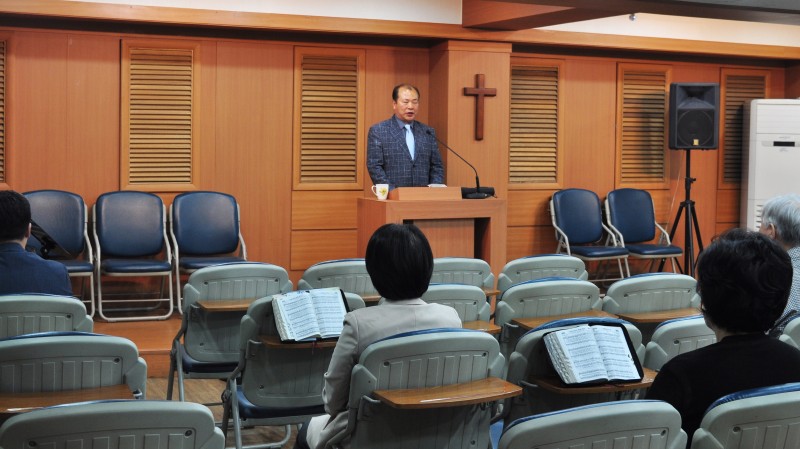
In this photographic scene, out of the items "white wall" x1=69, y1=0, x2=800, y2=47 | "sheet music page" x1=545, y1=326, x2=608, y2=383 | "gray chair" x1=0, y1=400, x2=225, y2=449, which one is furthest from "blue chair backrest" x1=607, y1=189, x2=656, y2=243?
"gray chair" x1=0, y1=400, x2=225, y2=449

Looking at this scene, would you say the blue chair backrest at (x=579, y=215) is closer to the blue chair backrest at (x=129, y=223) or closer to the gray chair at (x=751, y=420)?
the blue chair backrest at (x=129, y=223)

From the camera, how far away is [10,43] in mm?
7410

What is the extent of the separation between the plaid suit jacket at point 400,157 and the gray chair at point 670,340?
14.1 ft

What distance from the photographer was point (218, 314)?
4.44 metres

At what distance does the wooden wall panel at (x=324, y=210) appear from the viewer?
838 centimetres

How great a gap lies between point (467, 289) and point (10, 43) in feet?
16.3

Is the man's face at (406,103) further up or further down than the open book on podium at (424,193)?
further up

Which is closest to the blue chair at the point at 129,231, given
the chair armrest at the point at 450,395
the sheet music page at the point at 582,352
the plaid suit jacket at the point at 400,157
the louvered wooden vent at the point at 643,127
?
the plaid suit jacket at the point at 400,157

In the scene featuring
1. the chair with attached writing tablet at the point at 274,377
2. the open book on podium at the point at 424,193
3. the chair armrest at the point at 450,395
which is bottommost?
the chair with attached writing tablet at the point at 274,377

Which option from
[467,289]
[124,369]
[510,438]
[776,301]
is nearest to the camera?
[510,438]

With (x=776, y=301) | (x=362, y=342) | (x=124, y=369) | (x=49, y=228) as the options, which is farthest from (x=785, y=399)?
(x=49, y=228)

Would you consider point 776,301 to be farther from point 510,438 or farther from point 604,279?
point 604,279

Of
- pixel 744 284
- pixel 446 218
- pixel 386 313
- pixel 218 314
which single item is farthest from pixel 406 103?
pixel 744 284

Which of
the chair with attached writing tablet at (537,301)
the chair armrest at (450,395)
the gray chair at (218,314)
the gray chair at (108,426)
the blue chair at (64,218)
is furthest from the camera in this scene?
the blue chair at (64,218)
